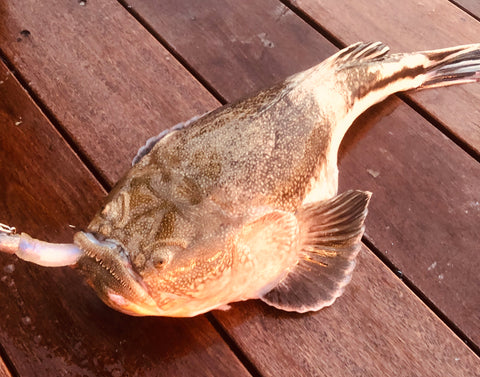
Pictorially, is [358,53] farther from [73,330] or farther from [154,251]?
[73,330]

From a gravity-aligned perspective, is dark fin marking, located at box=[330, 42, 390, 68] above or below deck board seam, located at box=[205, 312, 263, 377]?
above

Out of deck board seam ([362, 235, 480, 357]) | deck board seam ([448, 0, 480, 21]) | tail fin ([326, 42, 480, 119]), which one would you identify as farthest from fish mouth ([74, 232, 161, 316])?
deck board seam ([448, 0, 480, 21])

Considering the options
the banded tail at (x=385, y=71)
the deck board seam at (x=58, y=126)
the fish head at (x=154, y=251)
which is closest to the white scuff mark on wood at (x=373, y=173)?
the banded tail at (x=385, y=71)

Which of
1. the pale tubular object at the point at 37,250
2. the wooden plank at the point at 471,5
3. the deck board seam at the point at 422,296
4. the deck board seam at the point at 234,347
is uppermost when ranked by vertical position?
the pale tubular object at the point at 37,250

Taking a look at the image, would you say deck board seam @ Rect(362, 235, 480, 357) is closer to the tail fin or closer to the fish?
the fish

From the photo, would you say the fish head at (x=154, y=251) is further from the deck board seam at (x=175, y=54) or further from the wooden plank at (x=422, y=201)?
the deck board seam at (x=175, y=54)

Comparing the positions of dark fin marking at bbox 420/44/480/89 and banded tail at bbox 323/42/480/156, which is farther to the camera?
dark fin marking at bbox 420/44/480/89

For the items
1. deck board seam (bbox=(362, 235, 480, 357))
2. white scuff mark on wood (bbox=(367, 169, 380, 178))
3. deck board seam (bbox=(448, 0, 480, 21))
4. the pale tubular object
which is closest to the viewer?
the pale tubular object
